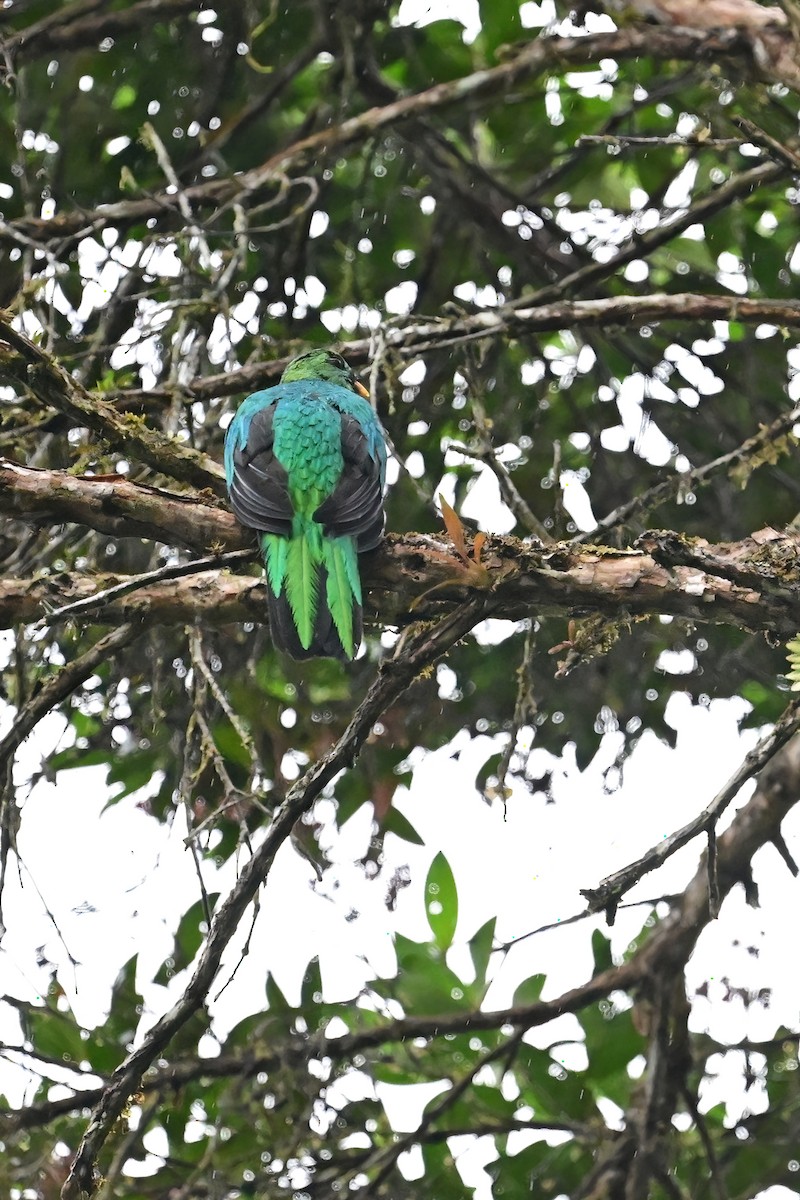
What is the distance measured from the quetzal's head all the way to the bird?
0.89ft

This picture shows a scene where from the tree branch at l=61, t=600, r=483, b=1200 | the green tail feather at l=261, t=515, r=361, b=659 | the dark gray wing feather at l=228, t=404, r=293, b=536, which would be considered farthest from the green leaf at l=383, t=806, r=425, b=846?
the tree branch at l=61, t=600, r=483, b=1200

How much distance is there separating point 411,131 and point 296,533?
7.55 feet

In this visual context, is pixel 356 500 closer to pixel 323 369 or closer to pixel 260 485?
pixel 260 485

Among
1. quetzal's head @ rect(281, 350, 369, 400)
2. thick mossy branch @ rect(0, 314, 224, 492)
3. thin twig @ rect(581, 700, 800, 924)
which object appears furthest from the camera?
quetzal's head @ rect(281, 350, 369, 400)

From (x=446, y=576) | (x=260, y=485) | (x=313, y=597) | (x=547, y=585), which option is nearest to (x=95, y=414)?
(x=260, y=485)

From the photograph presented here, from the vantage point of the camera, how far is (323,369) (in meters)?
4.44

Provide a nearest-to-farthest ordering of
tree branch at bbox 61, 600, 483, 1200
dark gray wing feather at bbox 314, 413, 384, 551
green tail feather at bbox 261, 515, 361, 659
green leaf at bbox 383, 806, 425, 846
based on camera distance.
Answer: tree branch at bbox 61, 600, 483, 1200
green tail feather at bbox 261, 515, 361, 659
dark gray wing feather at bbox 314, 413, 384, 551
green leaf at bbox 383, 806, 425, 846

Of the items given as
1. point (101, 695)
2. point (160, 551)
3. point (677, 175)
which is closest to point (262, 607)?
point (160, 551)

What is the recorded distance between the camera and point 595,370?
5043 mm

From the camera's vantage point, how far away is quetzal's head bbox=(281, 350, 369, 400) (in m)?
4.38

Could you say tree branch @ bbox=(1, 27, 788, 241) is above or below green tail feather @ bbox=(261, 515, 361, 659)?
above

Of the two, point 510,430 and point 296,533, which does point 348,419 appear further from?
point 510,430

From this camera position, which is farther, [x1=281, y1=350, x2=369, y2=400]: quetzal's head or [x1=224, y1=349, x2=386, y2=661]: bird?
[x1=281, y1=350, x2=369, y2=400]: quetzal's head

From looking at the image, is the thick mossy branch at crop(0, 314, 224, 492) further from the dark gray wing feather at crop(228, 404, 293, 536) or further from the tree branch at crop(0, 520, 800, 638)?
the tree branch at crop(0, 520, 800, 638)
